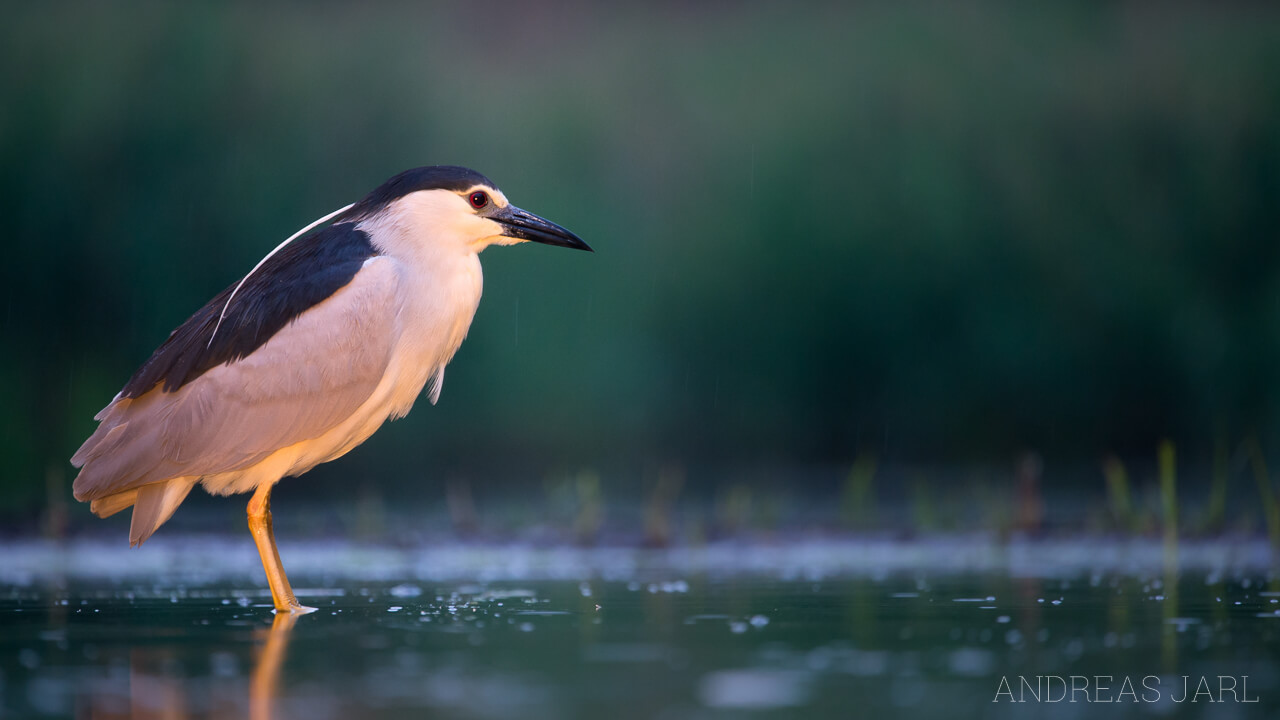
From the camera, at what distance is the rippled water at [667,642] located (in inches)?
119

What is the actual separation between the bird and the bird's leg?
0.01 metres

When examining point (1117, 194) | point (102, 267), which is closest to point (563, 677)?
point (102, 267)

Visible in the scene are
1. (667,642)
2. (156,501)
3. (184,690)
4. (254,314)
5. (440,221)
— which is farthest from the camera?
(440,221)

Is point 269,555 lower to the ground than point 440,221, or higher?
lower

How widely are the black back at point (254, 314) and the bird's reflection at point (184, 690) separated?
2.13m

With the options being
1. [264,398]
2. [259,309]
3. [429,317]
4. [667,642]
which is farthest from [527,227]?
[667,642]

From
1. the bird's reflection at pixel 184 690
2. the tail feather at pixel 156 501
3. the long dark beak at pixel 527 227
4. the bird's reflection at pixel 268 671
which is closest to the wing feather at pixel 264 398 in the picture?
the tail feather at pixel 156 501

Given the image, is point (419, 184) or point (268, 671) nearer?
point (268, 671)

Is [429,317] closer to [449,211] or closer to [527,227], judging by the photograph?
[449,211]

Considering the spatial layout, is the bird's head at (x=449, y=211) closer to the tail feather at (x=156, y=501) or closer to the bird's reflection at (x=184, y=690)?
the tail feather at (x=156, y=501)

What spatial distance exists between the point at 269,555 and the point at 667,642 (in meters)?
2.19

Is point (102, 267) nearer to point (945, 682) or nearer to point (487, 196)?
point (487, 196)

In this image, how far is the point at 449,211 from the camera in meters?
6.23

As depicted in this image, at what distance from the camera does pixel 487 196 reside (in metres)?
6.36
